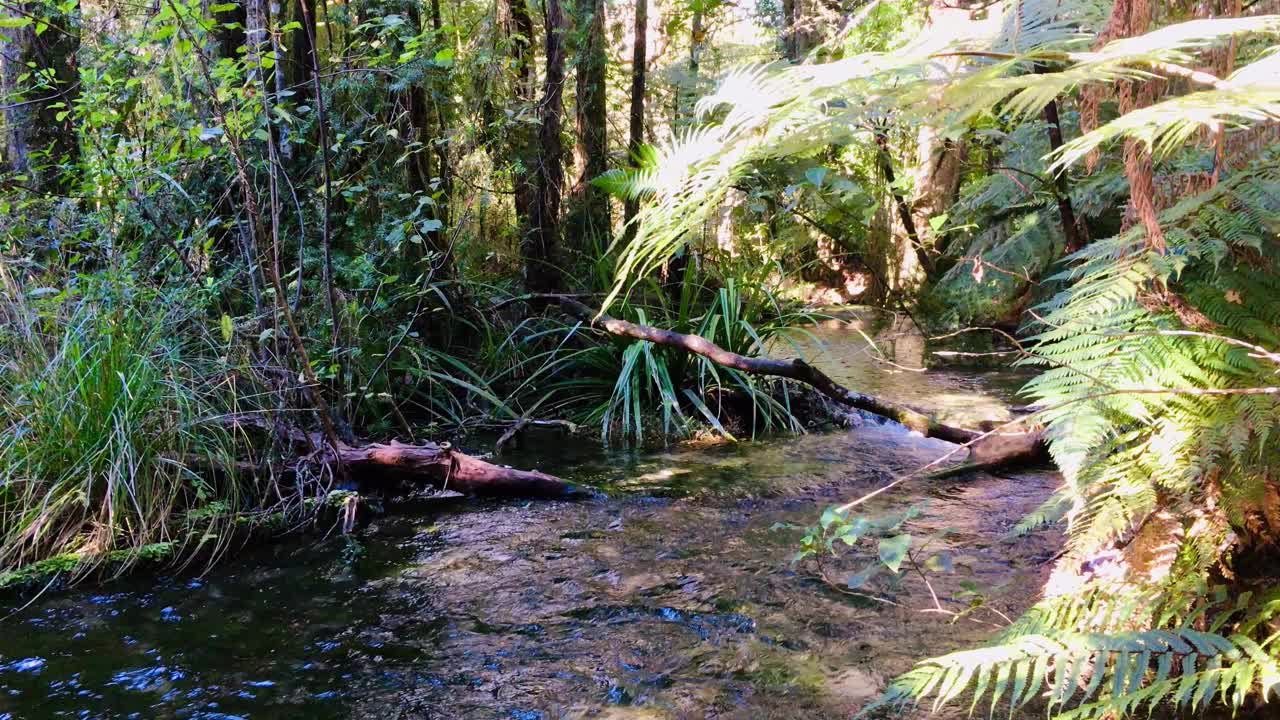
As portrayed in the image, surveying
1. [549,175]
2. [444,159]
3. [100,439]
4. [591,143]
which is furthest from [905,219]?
[100,439]

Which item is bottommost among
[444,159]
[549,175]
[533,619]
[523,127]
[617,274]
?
[533,619]

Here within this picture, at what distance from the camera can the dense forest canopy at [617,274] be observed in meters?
1.79

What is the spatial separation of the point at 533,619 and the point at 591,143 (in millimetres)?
4309

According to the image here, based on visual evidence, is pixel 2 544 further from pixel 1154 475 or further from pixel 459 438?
pixel 1154 475

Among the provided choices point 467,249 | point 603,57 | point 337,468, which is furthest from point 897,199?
point 337,468

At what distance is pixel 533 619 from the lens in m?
2.72

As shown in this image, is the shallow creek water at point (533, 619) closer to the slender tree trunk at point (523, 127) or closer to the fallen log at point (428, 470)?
the fallen log at point (428, 470)

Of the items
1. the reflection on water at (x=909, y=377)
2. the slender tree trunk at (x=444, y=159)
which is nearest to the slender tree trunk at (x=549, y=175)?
the slender tree trunk at (x=444, y=159)

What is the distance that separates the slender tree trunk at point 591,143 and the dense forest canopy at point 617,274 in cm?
2

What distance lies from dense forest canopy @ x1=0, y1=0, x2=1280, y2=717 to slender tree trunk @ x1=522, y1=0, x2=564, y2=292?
3 cm

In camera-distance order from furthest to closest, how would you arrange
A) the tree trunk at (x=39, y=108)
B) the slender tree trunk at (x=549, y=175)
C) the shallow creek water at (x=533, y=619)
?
the tree trunk at (x=39, y=108) < the slender tree trunk at (x=549, y=175) < the shallow creek water at (x=533, y=619)

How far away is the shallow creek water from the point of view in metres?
2.26

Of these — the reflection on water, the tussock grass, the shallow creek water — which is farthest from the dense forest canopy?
the reflection on water

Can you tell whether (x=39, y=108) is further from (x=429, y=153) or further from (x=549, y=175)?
(x=549, y=175)
